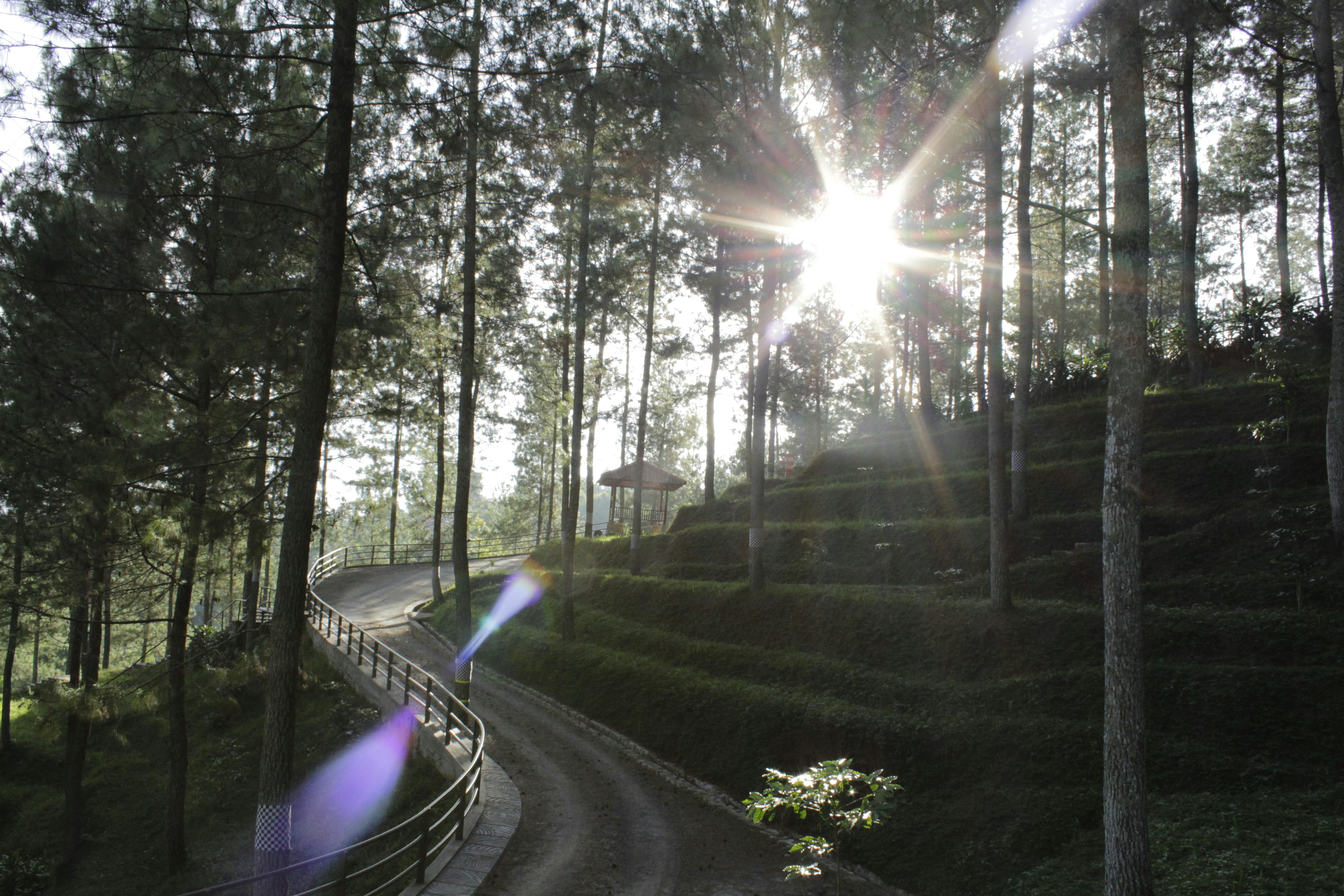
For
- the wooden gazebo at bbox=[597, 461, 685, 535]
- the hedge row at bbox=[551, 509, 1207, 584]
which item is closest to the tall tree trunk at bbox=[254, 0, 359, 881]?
the hedge row at bbox=[551, 509, 1207, 584]

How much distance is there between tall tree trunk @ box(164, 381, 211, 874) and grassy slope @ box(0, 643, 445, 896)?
29cm

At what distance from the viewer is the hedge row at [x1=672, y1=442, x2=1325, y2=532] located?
527 inches

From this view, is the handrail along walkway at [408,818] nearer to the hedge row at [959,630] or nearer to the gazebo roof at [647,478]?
the hedge row at [959,630]

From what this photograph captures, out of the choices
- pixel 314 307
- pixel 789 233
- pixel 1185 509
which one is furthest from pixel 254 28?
pixel 1185 509

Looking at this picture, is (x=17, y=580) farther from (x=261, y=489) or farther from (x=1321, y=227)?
(x=1321, y=227)

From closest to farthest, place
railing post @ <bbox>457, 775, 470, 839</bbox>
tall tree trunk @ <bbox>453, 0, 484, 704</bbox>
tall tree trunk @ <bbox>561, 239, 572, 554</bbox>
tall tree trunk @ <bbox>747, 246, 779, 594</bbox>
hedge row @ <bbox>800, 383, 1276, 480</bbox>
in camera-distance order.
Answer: railing post @ <bbox>457, 775, 470, 839</bbox> → tall tree trunk @ <bbox>453, 0, 484, 704</bbox> → tall tree trunk @ <bbox>747, 246, 779, 594</bbox> → hedge row @ <bbox>800, 383, 1276, 480</bbox> → tall tree trunk @ <bbox>561, 239, 572, 554</bbox>

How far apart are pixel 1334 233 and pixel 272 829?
653 inches

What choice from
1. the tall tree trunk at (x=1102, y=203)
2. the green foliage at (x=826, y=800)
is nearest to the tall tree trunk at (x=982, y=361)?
the tall tree trunk at (x=1102, y=203)

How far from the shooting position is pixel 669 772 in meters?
12.2

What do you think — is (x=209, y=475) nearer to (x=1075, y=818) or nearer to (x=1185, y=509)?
(x=1075, y=818)

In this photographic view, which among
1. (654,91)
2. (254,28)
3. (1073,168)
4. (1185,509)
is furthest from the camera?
(1073,168)

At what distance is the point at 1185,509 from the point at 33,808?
28.3 metres

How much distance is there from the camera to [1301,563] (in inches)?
414

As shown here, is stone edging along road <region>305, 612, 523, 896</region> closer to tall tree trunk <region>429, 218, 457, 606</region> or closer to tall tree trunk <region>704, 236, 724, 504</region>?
tall tree trunk <region>429, 218, 457, 606</region>
